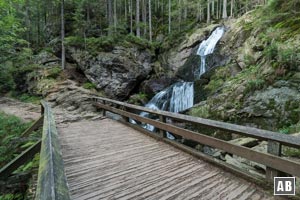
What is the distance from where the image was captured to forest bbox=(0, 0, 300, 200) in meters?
6.95

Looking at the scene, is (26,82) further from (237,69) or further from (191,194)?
(191,194)

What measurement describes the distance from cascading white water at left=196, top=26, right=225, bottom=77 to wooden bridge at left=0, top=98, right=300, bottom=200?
12.5 m

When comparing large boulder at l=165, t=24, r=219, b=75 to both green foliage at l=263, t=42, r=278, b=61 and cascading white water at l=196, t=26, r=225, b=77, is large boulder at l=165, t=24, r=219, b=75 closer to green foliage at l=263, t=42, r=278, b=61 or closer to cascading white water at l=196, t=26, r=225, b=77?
cascading white water at l=196, t=26, r=225, b=77

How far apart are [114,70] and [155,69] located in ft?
12.8

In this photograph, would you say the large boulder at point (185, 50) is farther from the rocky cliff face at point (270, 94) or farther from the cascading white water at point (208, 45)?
the rocky cliff face at point (270, 94)

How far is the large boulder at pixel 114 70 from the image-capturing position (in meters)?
18.9

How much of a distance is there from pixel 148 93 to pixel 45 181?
17.5 m

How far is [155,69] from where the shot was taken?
20641 mm

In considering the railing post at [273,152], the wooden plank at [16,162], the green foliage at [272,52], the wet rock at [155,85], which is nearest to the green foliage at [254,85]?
the green foliage at [272,52]

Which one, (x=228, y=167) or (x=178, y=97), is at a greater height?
(x=178, y=97)

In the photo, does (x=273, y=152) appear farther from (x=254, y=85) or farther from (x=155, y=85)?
(x=155, y=85)

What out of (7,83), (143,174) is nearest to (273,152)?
(143,174)

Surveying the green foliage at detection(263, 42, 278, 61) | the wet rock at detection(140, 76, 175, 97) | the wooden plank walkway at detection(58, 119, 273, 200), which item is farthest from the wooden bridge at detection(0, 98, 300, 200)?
the wet rock at detection(140, 76, 175, 97)

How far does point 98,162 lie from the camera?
4.29 metres
